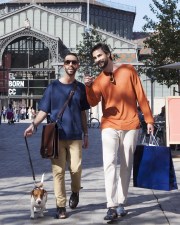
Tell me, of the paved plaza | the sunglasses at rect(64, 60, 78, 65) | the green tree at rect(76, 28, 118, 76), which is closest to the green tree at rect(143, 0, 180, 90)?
the green tree at rect(76, 28, 118, 76)

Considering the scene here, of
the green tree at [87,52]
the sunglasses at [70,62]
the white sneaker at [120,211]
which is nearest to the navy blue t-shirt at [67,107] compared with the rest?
the sunglasses at [70,62]

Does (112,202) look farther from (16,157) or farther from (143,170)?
(16,157)

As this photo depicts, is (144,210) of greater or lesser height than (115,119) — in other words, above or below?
below

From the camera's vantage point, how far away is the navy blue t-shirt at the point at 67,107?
21.3 feet

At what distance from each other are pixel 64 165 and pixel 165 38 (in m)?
22.9

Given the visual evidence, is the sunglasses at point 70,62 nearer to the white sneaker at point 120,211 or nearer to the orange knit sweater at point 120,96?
the orange knit sweater at point 120,96

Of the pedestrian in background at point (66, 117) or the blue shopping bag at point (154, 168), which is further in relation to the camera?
the pedestrian in background at point (66, 117)

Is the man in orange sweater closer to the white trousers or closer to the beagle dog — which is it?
the white trousers

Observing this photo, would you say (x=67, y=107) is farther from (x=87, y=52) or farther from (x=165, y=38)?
(x=87, y=52)

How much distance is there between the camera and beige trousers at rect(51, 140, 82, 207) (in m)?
6.38

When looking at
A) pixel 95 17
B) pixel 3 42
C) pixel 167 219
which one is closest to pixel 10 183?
pixel 167 219

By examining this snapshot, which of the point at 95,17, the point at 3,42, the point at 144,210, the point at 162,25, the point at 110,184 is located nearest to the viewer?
the point at 110,184

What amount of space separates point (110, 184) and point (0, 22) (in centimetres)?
6448

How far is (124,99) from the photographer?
20.5 feet
